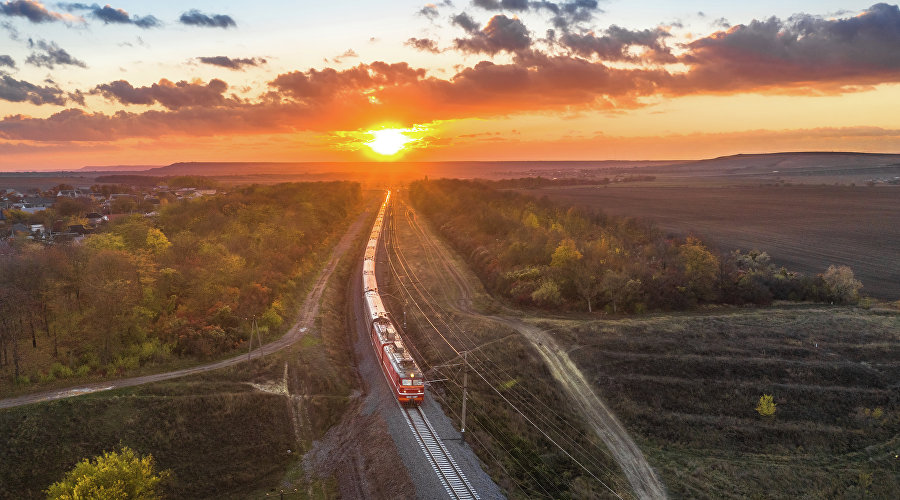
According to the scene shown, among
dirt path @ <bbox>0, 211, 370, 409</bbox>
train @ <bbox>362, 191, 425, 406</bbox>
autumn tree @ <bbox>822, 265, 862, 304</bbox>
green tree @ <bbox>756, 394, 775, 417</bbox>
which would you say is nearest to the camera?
dirt path @ <bbox>0, 211, 370, 409</bbox>

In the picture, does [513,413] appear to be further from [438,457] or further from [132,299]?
[132,299]

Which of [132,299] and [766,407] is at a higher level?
[132,299]

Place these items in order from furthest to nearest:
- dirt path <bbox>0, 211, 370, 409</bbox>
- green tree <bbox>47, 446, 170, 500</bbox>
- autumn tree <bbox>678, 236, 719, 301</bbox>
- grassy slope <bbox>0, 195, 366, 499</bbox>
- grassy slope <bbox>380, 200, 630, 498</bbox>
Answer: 1. autumn tree <bbox>678, 236, 719, 301</bbox>
2. dirt path <bbox>0, 211, 370, 409</bbox>
3. grassy slope <bbox>380, 200, 630, 498</bbox>
4. grassy slope <bbox>0, 195, 366, 499</bbox>
5. green tree <bbox>47, 446, 170, 500</bbox>

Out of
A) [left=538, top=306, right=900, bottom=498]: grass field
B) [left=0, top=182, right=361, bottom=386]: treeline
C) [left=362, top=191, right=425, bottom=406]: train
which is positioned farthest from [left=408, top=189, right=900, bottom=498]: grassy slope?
[left=0, top=182, right=361, bottom=386]: treeline

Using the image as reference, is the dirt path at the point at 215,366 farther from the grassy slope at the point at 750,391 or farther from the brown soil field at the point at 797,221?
the brown soil field at the point at 797,221

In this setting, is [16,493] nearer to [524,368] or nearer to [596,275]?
[524,368]

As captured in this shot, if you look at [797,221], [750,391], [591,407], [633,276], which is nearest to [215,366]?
[591,407]

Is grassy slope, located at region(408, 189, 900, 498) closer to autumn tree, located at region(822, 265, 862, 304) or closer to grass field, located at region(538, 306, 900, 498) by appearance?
grass field, located at region(538, 306, 900, 498)
